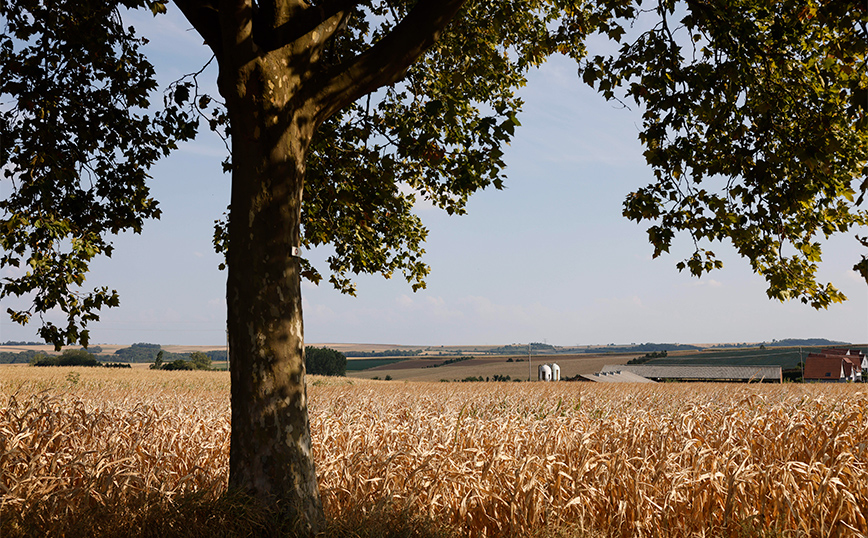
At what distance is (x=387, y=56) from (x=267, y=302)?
2481 millimetres

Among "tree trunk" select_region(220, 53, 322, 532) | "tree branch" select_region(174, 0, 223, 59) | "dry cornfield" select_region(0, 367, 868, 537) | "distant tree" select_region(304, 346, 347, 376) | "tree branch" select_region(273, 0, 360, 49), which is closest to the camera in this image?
"tree trunk" select_region(220, 53, 322, 532)

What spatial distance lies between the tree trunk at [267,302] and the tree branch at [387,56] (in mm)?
427

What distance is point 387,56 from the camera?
541 centimetres

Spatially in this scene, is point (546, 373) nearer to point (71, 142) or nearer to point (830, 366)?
point (830, 366)

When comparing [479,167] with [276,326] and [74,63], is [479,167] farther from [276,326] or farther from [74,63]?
[74,63]

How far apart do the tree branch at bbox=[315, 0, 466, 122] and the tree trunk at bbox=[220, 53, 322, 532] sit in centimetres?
43

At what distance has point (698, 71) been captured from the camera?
6.73 meters

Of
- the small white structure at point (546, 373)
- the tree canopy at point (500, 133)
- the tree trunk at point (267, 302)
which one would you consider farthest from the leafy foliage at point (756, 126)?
the small white structure at point (546, 373)

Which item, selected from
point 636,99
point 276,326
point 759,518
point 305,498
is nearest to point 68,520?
point 305,498

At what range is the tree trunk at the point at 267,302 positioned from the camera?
469 cm

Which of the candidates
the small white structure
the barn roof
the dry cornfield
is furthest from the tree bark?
Answer: the barn roof

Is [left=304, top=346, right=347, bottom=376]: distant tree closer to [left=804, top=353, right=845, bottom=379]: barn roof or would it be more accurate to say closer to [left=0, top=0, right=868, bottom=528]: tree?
[left=804, top=353, right=845, bottom=379]: barn roof

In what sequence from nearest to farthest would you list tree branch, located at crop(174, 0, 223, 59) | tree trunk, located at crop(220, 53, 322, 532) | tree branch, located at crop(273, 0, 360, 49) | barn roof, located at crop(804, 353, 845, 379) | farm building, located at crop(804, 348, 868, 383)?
1. tree trunk, located at crop(220, 53, 322, 532)
2. tree branch, located at crop(273, 0, 360, 49)
3. tree branch, located at crop(174, 0, 223, 59)
4. farm building, located at crop(804, 348, 868, 383)
5. barn roof, located at crop(804, 353, 845, 379)

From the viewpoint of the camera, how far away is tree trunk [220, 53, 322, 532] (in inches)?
185
